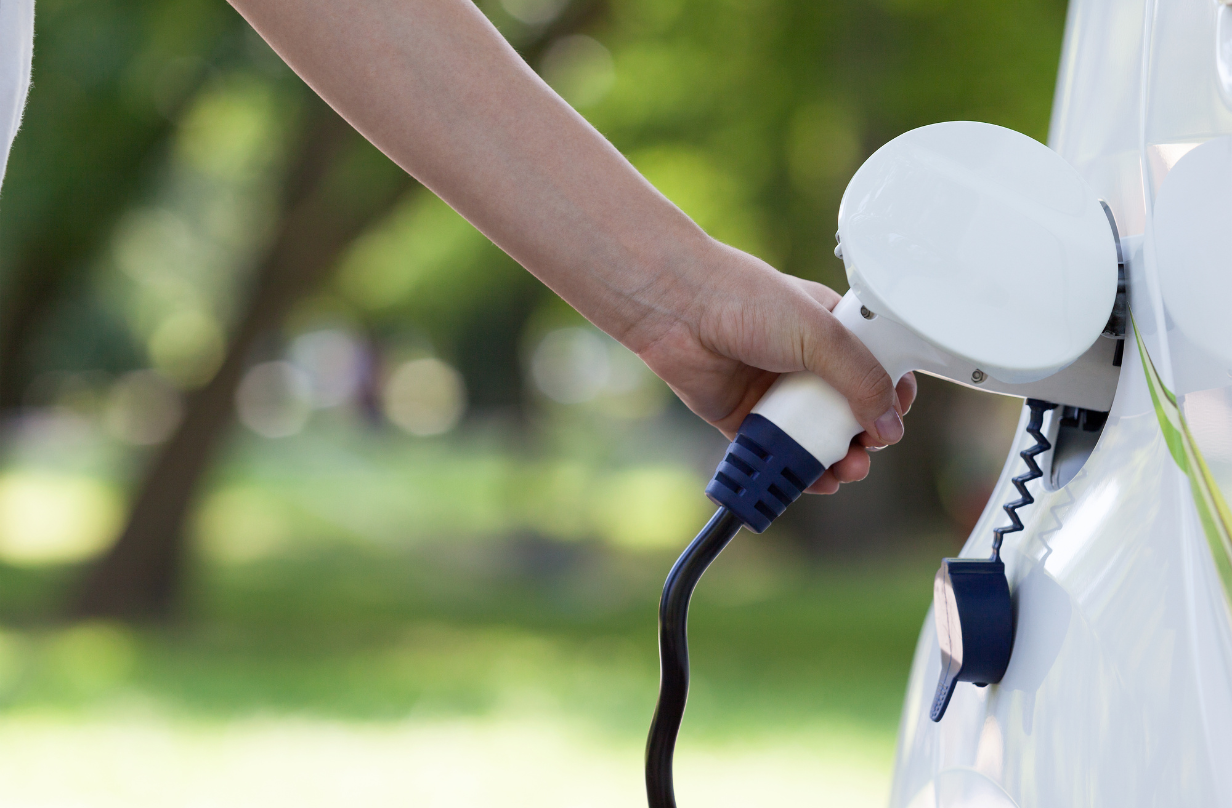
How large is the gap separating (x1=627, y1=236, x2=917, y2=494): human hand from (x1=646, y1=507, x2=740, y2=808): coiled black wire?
135mm

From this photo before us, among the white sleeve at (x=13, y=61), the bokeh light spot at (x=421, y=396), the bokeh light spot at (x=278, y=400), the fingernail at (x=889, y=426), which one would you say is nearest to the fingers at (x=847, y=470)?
the fingernail at (x=889, y=426)

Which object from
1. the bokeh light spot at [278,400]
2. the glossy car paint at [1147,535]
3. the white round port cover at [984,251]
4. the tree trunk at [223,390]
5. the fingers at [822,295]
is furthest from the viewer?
the bokeh light spot at [278,400]

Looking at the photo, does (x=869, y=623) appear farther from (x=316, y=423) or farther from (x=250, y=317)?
(x=316, y=423)

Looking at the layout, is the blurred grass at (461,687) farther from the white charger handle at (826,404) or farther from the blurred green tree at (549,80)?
the white charger handle at (826,404)

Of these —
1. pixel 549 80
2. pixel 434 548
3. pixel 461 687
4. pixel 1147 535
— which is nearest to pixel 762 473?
pixel 1147 535

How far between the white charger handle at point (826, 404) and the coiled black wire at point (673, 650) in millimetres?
80

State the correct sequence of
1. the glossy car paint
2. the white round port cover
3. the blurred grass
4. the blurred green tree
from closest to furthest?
the glossy car paint < the white round port cover < the blurred grass < the blurred green tree

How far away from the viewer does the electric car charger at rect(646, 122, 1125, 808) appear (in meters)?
0.68

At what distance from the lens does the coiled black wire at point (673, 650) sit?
0.83 metres

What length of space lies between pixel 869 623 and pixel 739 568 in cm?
174

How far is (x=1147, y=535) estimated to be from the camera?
0.61 m

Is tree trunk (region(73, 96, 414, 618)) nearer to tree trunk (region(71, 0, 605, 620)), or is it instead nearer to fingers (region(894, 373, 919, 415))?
tree trunk (region(71, 0, 605, 620))

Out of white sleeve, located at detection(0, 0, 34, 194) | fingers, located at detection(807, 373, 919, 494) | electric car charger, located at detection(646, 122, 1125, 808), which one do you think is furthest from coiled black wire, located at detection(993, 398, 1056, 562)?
white sleeve, located at detection(0, 0, 34, 194)

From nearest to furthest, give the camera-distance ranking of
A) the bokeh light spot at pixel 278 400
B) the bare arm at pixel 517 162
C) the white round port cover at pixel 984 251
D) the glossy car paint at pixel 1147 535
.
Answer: the glossy car paint at pixel 1147 535, the white round port cover at pixel 984 251, the bare arm at pixel 517 162, the bokeh light spot at pixel 278 400
